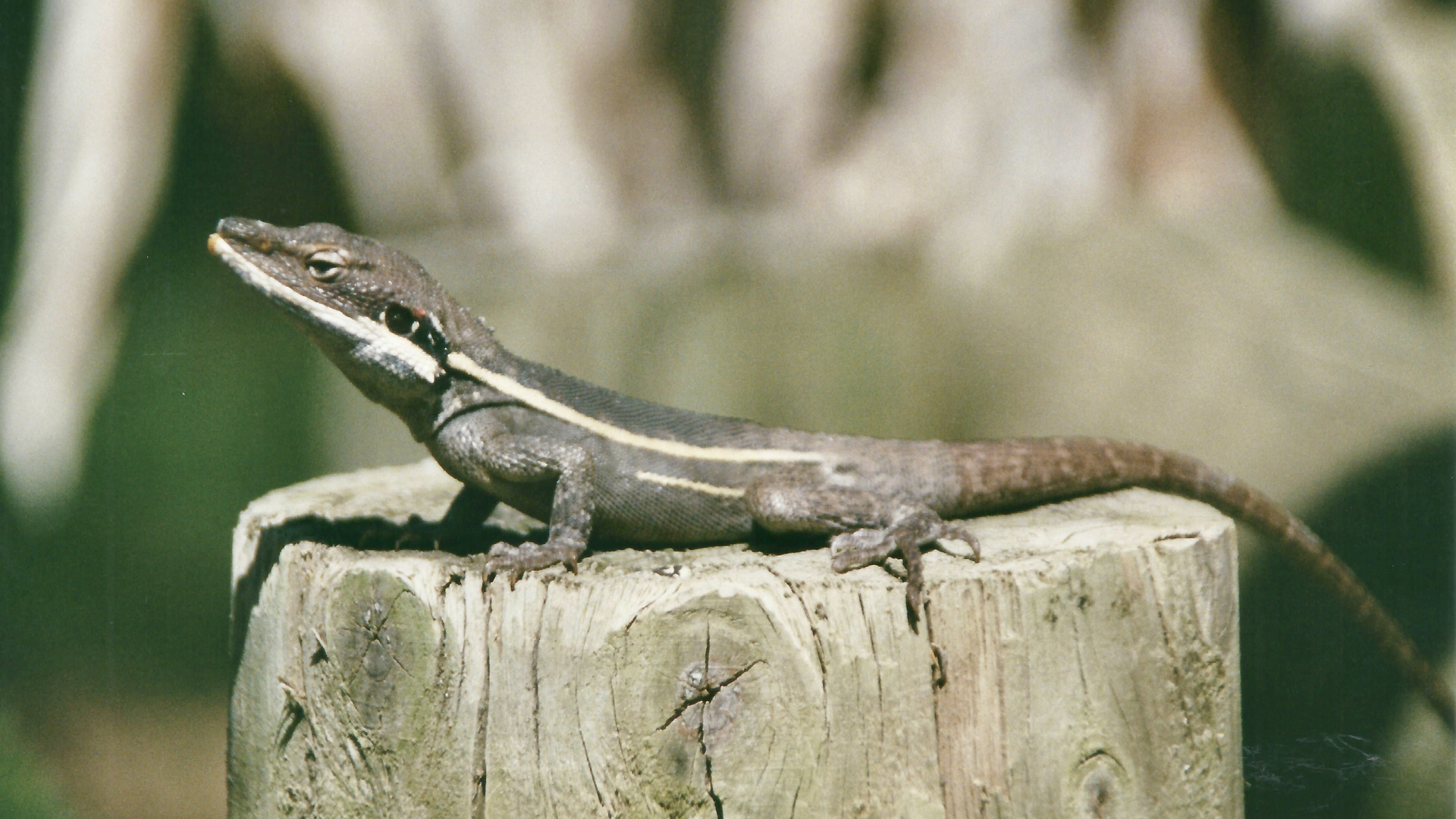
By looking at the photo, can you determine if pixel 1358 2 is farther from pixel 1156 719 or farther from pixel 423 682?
pixel 423 682

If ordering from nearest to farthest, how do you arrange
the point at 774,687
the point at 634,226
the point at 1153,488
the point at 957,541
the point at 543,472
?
the point at 774,687 → the point at 957,541 → the point at 543,472 → the point at 1153,488 → the point at 634,226

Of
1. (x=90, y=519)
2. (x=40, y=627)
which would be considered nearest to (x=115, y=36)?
(x=90, y=519)

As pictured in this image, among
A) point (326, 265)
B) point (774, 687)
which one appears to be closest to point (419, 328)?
point (326, 265)

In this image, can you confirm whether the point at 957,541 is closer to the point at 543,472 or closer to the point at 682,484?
the point at 682,484

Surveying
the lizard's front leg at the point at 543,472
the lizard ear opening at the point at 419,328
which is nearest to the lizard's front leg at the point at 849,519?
the lizard's front leg at the point at 543,472

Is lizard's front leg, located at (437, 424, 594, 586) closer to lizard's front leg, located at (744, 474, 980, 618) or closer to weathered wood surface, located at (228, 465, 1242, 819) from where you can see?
weathered wood surface, located at (228, 465, 1242, 819)

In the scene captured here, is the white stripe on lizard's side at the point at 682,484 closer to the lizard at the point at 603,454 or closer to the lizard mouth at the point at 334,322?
the lizard at the point at 603,454
